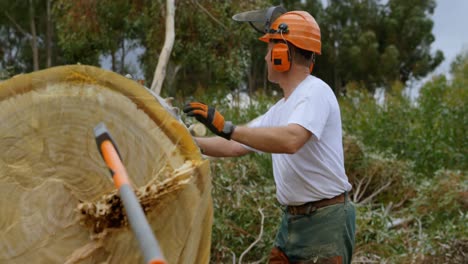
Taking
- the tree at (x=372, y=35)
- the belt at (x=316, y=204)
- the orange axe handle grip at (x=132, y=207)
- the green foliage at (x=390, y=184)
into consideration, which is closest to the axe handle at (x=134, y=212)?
the orange axe handle grip at (x=132, y=207)

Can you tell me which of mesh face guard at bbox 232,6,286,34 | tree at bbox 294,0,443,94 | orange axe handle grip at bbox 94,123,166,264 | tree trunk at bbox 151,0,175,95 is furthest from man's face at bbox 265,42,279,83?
tree at bbox 294,0,443,94

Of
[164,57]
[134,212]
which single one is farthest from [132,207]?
[164,57]

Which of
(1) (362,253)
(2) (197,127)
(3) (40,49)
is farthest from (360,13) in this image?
(2) (197,127)

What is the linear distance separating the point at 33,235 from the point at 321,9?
32.2m


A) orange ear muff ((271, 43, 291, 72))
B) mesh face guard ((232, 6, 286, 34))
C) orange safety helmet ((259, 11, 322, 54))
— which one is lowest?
orange ear muff ((271, 43, 291, 72))

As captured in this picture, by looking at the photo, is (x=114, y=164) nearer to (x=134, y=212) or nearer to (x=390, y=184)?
(x=134, y=212)

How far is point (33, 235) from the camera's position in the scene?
2572 millimetres

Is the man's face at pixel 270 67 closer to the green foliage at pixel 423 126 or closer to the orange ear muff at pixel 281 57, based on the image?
the orange ear muff at pixel 281 57

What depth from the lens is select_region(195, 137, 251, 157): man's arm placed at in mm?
3754

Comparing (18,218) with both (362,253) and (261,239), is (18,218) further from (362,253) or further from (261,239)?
(362,253)

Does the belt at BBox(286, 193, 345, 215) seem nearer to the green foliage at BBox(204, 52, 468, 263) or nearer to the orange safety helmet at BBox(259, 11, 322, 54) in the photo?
the orange safety helmet at BBox(259, 11, 322, 54)

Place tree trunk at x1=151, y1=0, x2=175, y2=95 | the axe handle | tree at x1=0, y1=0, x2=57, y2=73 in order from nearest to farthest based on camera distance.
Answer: the axe handle < tree trunk at x1=151, y1=0, x2=175, y2=95 < tree at x1=0, y1=0, x2=57, y2=73

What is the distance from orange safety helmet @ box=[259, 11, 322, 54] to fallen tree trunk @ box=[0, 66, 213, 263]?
117cm

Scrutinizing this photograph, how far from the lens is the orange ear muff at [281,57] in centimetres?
341
